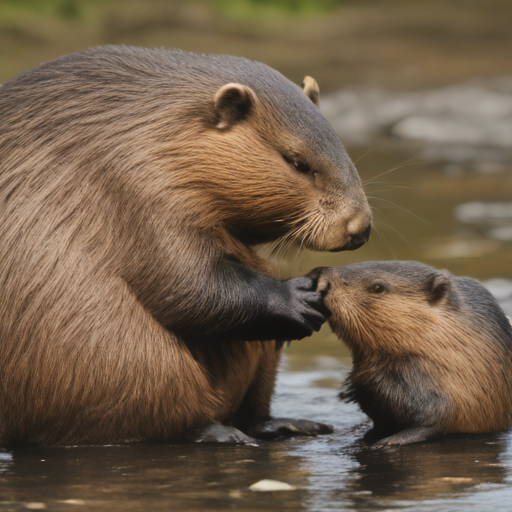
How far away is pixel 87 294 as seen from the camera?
439 centimetres

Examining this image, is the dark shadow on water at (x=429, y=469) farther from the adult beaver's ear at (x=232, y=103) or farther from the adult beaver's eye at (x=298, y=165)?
the adult beaver's ear at (x=232, y=103)

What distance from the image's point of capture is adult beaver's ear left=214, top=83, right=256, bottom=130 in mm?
4645

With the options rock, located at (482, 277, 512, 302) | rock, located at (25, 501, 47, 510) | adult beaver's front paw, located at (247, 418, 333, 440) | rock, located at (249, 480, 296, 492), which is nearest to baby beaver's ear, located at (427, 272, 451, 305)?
adult beaver's front paw, located at (247, 418, 333, 440)

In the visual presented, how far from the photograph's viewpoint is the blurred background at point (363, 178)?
11.5 feet

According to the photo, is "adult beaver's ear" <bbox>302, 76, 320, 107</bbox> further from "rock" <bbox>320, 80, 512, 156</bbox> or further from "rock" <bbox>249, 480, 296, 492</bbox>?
"rock" <bbox>320, 80, 512, 156</bbox>

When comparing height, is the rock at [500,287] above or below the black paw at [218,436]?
above

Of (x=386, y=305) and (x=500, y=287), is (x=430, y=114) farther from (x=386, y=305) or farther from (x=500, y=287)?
(x=386, y=305)

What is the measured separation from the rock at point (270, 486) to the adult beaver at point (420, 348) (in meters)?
1.21

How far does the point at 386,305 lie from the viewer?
5277 millimetres

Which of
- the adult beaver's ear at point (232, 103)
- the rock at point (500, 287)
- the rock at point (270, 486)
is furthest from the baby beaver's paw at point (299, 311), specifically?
the rock at point (500, 287)

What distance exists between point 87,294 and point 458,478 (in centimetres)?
186

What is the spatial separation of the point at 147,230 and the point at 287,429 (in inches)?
57.3

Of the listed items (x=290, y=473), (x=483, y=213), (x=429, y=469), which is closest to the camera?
(x=290, y=473)

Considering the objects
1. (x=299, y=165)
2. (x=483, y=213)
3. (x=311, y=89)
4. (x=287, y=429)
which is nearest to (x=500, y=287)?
(x=483, y=213)
